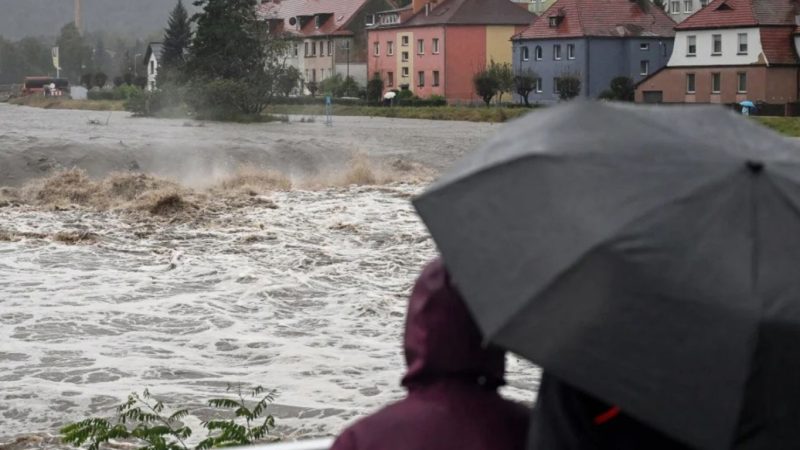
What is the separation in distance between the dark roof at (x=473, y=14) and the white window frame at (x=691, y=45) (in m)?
23.8

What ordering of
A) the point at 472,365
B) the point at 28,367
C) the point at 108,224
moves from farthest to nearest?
the point at 108,224, the point at 28,367, the point at 472,365

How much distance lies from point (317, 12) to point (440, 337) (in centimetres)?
10625

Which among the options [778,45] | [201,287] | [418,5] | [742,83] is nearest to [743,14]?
[778,45]

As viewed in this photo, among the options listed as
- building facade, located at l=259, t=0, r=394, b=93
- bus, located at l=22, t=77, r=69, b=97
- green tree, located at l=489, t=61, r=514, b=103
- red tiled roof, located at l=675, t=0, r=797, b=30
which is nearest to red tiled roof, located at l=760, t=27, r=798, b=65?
red tiled roof, located at l=675, t=0, r=797, b=30

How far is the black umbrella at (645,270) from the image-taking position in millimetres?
2096

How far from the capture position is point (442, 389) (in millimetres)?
2332

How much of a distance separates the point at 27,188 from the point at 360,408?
714 inches

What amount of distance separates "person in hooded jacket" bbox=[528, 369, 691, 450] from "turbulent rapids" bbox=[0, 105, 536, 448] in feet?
26.9

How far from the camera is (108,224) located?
927 inches

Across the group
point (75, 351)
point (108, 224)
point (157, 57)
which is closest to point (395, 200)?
point (108, 224)

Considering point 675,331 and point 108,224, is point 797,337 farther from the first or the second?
point 108,224

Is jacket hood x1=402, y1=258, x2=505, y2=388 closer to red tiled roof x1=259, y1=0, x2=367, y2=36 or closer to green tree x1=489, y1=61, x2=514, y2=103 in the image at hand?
→ green tree x1=489, y1=61, x2=514, y2=103

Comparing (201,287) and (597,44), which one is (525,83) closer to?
(597,44)

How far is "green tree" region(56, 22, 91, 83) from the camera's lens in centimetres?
15938
